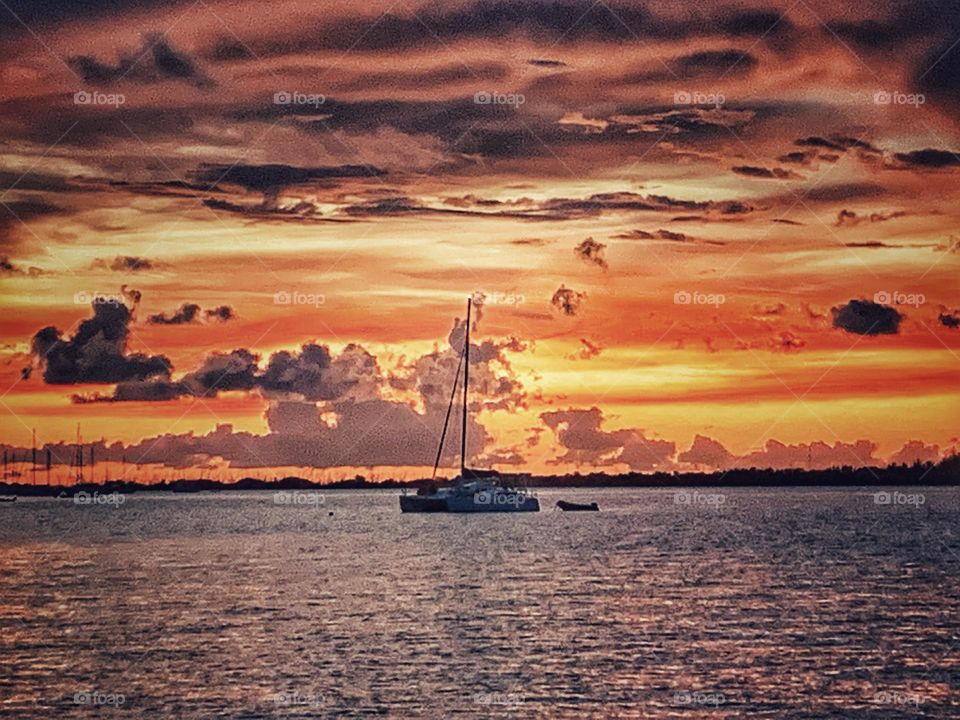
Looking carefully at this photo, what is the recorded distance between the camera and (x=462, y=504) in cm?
8119

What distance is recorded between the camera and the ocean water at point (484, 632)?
81.5 ft

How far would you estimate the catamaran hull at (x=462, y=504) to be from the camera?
81.2 meters

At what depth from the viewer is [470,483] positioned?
83.3 metres

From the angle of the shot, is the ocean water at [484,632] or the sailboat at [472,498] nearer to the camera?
the ocean water at [484,632]

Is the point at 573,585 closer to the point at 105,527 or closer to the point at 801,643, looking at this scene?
the point at 801,643

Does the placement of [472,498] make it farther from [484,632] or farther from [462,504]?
[484,632]

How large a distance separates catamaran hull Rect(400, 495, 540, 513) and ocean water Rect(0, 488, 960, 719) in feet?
57.4

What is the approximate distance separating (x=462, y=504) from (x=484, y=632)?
160 feet

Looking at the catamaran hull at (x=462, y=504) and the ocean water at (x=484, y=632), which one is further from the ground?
the catamaran hull at (x=462, y=504)

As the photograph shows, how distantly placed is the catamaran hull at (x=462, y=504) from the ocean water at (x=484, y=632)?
1750 centimetres

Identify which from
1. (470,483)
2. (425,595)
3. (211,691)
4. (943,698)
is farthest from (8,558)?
(943,698)

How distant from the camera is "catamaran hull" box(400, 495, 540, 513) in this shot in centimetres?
8119

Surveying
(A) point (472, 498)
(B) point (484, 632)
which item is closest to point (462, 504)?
(A) point (472, 498)

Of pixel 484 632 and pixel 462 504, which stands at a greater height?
pixel 462 504
